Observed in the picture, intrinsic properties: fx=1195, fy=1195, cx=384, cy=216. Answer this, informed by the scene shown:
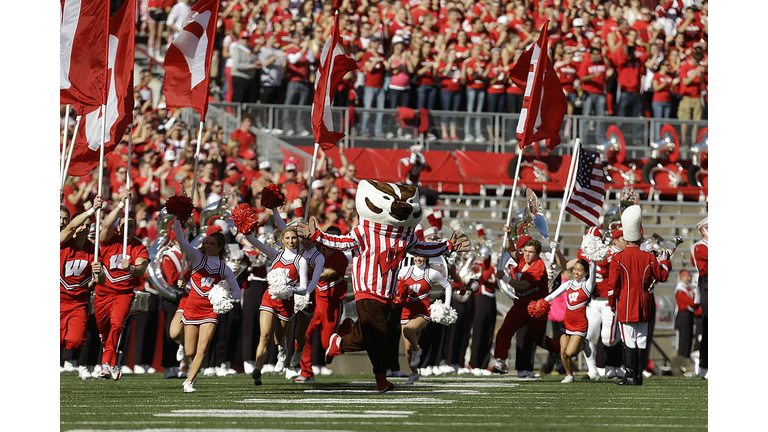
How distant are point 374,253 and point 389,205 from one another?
46 cm

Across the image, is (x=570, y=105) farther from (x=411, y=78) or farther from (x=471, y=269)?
(x=471, y=269)

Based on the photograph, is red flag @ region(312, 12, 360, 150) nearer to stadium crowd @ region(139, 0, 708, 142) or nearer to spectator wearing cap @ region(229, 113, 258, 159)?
spectator wearing cap @ region(229, 113, 258, 159)

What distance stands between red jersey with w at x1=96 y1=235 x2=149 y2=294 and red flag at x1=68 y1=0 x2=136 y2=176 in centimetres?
107

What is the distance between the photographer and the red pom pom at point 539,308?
1305 cm

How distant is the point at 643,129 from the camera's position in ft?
71.5

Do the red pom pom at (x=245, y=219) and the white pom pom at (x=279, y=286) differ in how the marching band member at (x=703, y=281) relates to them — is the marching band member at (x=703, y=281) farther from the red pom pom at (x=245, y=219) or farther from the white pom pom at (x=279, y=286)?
the red pom pom at (x=245, y=219)

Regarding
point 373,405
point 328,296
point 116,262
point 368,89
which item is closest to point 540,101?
point 328,296

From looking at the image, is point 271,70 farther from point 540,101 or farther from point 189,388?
point 189,388

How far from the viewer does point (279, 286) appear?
1177 centimetres

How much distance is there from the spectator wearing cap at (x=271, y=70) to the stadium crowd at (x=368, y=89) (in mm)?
23

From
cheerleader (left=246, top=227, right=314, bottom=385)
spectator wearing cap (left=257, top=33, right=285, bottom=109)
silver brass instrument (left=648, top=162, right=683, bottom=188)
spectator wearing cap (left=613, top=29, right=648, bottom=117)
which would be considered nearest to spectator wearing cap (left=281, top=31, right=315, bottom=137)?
spectator wearing cap (left=257, top=33, right=285, bottom=109)

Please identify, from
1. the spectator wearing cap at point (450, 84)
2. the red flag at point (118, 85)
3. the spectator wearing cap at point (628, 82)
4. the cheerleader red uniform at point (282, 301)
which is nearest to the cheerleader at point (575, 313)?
the cheerleader red uniform at point (282, 301)

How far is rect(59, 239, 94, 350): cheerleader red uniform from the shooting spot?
37.8ft

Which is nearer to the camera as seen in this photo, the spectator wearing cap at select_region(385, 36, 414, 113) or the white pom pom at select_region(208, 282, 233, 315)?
the white pom pom at select_region(208, 282, 233, 315)
